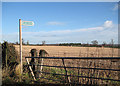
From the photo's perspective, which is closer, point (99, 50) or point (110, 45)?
point (110, 45)

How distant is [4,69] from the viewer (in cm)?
564

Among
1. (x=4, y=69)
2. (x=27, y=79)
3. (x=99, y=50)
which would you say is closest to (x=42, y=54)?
(x=27, y=79)

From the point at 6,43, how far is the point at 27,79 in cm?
246

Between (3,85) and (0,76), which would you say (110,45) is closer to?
(3,85)

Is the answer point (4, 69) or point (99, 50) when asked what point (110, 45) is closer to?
point (99, 50)

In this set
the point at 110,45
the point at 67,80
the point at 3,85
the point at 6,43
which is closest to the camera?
the point at 67,80

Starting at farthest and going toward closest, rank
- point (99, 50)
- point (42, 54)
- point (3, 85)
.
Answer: point (99, 50)
point (42, 54)
point (3, 85)

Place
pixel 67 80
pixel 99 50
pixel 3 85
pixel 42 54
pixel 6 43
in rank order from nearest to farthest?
pixel 67 80, pixel 3 85, pixel 42 54, pixel 99 50, pixel 6 43

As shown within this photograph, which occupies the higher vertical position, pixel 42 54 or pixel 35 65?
pixel 42 54

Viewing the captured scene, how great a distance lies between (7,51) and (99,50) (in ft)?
15.2

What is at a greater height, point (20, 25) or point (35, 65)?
point (20, 25)

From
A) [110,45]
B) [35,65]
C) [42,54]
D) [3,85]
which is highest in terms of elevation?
[110,45]

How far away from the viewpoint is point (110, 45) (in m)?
5.07

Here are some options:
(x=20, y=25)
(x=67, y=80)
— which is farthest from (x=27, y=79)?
(x=20, y=25)
